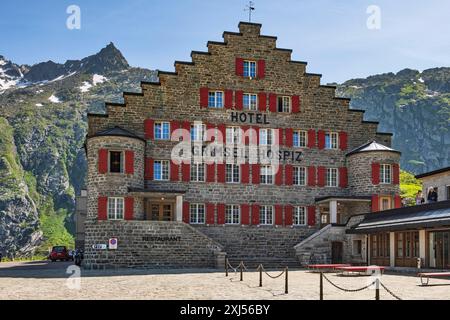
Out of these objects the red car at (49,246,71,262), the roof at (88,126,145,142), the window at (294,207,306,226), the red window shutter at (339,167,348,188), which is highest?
the roof at (88,126,145,142)

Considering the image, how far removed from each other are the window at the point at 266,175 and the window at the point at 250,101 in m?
4.46

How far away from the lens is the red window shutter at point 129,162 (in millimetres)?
38219

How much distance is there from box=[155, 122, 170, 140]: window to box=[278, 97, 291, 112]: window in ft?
28.0

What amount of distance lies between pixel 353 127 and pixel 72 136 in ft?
493

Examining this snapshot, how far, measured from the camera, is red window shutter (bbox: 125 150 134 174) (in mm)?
38219

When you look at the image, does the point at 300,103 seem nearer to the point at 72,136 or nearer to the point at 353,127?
the point at 353,127

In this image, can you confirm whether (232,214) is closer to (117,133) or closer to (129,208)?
(129,208)

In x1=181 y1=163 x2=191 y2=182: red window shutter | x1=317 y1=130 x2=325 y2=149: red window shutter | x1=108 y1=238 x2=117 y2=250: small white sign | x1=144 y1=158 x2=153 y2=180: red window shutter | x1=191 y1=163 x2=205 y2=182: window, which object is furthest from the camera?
x1=317 y1=130 x2=325 y2=149: red window shutter

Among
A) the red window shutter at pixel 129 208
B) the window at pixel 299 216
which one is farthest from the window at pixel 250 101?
the red window shutter at pixel 129 208

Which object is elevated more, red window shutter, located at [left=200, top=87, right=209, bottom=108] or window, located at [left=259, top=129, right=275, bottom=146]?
red window shutter, located at [left=200, top=87, right=209, bottom=108]

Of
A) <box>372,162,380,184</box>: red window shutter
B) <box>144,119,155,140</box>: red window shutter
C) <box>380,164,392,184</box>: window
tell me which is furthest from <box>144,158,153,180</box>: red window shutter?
<box>380,164,392,184</box>: window

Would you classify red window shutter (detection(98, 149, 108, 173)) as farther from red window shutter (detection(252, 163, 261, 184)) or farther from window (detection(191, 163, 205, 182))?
red window shutter (detection(252, 163, 261, 184))
